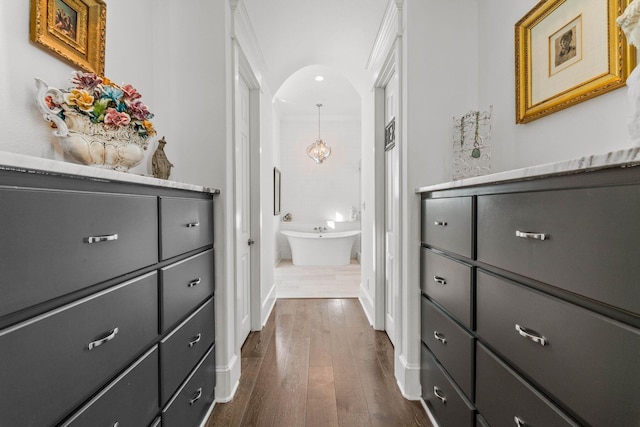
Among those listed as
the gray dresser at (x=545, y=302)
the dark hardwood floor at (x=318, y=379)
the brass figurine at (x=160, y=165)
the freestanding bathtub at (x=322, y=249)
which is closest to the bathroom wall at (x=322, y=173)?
the freestanding bathtub at (x=322, y=249)

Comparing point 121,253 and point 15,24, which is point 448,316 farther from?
point 15,24

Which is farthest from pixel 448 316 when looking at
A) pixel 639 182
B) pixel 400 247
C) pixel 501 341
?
pixel 639 182

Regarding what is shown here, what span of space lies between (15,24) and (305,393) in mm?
2120

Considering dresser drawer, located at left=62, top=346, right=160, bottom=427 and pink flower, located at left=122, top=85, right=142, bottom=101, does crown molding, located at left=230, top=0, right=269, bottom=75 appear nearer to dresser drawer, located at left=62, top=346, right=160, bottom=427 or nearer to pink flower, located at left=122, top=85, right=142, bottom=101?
pink flower, located at left=122, top=85, right=142, bottom=101

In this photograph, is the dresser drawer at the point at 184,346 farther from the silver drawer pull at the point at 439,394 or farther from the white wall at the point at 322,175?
the white wall at the point at 322,175

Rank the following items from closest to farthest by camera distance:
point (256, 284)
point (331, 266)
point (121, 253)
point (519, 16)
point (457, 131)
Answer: point (121, 253) → point (519, 16) → point (457, 131) → point (256, 284) → point (331, 266)

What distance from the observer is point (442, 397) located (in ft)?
4.95

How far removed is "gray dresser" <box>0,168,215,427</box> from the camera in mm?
623

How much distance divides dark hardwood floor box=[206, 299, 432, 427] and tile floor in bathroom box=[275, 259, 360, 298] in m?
0.90

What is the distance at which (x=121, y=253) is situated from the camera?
955mm

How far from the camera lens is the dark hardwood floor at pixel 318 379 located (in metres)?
1.71

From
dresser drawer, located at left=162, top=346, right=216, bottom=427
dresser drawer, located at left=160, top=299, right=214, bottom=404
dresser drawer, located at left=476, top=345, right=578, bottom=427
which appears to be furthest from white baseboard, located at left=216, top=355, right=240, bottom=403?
dresser drawer, located at left=476, top=345, right=578, bottom=427

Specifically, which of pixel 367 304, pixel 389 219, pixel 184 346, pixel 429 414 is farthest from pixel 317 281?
pixel 184 346

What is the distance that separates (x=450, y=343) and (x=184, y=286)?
1196 mm
